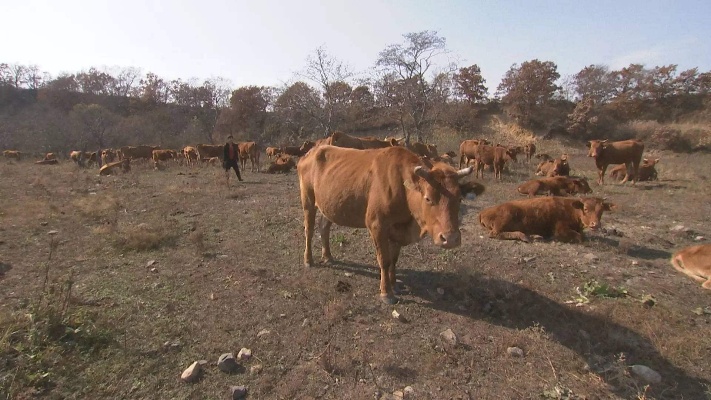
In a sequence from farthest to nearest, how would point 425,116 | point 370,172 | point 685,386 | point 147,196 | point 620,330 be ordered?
point 425,116 < point 147,196 < point 370,172 < point 620,330 < point 685,386

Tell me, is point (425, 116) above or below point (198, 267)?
above

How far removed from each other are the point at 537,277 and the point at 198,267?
539 centimetres

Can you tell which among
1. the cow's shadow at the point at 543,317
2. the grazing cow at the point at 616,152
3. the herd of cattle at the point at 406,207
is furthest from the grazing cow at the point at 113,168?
the grazing cow at the point at 616,152

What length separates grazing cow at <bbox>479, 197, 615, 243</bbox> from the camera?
762 centimetres

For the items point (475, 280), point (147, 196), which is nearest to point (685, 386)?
point (475, 280)

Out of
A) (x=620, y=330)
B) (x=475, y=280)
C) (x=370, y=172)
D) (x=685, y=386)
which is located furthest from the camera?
(x=475, y=280)

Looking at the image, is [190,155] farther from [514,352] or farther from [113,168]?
[514,352]

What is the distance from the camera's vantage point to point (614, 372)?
12.0 feet

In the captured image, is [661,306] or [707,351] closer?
[707,351]

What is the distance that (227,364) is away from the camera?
3713 millimetres

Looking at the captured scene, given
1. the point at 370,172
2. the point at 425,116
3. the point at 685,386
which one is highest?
the point at 425,116

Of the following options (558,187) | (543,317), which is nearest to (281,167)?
(558,187)

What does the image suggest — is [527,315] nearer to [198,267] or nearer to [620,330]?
[620,330]

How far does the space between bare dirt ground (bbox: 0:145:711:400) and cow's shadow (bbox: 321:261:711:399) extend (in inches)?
0.9
